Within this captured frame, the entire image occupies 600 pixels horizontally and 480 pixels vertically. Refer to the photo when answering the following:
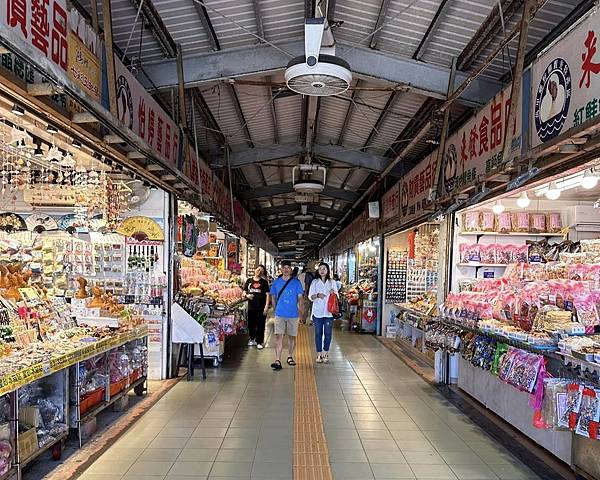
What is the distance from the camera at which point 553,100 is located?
4234 millimetres

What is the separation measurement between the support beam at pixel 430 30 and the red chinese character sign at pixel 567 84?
4.43ft

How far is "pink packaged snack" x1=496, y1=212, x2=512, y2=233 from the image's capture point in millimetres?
7723

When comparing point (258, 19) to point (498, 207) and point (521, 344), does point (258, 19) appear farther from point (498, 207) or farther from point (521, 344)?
point (521, 344)

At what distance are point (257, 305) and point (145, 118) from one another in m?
5.90

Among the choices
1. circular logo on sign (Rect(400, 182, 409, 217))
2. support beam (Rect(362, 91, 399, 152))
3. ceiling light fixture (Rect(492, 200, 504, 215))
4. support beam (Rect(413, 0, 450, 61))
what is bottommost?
ceiling light fixture (Rect(492, 200, 504, 215))

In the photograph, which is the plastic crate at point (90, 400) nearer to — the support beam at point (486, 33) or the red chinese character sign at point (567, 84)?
the red chinese character sign at point (567, 84)

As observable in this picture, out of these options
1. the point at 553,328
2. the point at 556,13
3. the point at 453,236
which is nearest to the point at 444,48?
the point at 556,13

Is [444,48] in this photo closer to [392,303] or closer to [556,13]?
[556,13]

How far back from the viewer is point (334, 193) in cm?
1587

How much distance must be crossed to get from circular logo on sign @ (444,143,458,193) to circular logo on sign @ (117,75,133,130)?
13.2ft

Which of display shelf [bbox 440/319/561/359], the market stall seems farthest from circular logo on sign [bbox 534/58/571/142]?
the market stall

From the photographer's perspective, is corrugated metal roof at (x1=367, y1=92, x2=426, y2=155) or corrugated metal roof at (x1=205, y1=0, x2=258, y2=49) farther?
corrugated metal roof at (x1=367, y1=92, x2=426, y2=155)

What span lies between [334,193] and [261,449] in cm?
1166

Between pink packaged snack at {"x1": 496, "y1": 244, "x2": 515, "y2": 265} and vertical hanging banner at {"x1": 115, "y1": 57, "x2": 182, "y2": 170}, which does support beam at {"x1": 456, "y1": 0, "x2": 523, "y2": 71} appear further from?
vertical hanging banner at {"x1": 115, "y1": 57, "x2": 182, "y2": 170}
